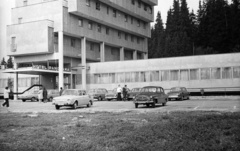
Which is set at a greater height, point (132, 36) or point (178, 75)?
point (132, 36)

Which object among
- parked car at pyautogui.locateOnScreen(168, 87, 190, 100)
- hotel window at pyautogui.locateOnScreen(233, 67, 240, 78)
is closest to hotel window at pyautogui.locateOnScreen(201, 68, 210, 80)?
hotel window at pyautogui.locateOnScreen(233, 67, 240, 78)

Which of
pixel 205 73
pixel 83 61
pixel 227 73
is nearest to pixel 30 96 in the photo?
pixel 83 61

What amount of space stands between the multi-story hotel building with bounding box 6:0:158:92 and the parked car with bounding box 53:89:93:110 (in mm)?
24325

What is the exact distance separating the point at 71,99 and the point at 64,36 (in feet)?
104

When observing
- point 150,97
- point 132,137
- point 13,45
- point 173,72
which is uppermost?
point 13,45

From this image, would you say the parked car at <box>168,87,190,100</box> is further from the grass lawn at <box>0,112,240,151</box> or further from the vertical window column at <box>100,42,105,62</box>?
the grass lawn at <box>0,112,240,151</box>

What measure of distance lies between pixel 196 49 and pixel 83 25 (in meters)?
31.9

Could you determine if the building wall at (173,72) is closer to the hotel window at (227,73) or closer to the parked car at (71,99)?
the hotel window at (227,73)

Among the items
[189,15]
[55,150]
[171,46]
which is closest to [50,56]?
[171,46]

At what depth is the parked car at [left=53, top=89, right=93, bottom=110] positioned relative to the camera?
80.2ft

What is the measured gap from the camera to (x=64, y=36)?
5428 centimetres

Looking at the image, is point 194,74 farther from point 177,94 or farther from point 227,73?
point 177,94

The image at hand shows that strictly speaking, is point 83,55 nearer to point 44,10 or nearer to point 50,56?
point 50,56

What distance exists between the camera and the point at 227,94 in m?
→ 46.0
